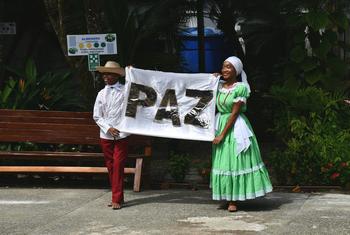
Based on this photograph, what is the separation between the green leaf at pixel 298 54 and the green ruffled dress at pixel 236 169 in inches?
104

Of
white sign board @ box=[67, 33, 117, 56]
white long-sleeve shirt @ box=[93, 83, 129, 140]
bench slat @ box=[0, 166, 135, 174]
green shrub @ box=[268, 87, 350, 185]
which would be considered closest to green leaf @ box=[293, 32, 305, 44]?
green shrub @ box=[268, 87, 350, 185]

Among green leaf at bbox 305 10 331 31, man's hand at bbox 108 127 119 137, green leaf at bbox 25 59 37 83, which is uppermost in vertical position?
green leaf at bbox 305 10 331 31

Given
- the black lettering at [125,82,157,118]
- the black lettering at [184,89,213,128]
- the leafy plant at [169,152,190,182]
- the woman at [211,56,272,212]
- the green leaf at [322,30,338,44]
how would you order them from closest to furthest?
the woman at [211,56,272,212]
the black lettering at [184,89,213,128]
the black lettering at [125,82,157,118]
the leafy plant at [169,152,190,182]
the green leaf at [322,30,338,44]

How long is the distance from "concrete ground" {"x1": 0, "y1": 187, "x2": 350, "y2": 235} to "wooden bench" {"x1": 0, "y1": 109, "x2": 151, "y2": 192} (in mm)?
450

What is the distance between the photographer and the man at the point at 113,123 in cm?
739

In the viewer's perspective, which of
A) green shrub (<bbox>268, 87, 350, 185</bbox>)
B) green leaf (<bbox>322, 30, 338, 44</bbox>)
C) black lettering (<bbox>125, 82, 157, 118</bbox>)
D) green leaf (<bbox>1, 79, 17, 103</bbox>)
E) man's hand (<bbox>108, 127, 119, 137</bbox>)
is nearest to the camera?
man's hand (<bbox>108, 127, 119, 137</bbox>)

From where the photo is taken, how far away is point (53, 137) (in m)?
8.96

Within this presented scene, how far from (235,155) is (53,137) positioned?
9.98 ft

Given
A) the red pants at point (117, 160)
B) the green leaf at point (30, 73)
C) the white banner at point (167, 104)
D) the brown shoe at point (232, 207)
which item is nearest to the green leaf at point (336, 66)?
the white banner at point (167, 104)

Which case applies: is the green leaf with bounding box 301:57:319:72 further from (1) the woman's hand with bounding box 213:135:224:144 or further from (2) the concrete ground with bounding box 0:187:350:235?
(1) the woman's hand with bounding box 213:135:224:144

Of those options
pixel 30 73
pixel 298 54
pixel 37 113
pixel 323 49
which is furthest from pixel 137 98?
pixel 323 49

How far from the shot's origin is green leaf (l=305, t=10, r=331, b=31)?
30.3 feet

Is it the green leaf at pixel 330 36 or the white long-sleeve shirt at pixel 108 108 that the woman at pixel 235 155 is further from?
the green leaf at pixel 330 36

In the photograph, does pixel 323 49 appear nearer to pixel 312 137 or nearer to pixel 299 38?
pixel 299 38
